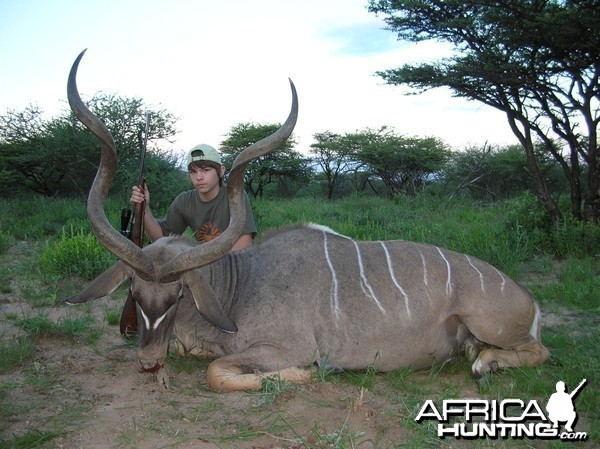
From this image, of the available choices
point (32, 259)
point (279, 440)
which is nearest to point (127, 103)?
point (32, 259)

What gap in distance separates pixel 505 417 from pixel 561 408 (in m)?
0.30

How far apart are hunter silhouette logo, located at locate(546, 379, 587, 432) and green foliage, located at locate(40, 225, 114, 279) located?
14.0 ft

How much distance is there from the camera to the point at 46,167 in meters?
12.4

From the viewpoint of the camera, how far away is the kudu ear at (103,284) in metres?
3.06

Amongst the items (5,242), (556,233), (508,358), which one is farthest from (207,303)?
(5,242)

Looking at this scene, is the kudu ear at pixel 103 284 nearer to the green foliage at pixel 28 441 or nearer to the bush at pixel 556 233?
the green foliage at pixel 28 441

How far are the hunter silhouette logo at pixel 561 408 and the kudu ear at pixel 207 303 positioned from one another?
166 cm

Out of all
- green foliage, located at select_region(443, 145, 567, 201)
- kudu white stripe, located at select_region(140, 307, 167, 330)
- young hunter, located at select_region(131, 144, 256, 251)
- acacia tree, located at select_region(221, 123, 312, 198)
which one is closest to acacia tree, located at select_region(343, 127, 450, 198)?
green foliage, located at select_region(443, 145, 567, 201)

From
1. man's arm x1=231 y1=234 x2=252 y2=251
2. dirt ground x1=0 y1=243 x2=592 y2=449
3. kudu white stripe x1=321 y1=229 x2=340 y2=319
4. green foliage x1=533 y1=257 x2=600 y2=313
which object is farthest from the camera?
green foliage x1=533 y1=257 x2=600 y2=313

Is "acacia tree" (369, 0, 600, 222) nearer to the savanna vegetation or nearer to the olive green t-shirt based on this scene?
the savanna vegetation

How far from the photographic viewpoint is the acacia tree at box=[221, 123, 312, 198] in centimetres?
2178

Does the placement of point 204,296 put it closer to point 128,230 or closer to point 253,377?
point 253,377

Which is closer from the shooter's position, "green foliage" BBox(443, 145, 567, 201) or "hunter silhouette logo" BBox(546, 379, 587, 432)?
"hunter silhouette logo" BBox(546, 379, 587, 432)

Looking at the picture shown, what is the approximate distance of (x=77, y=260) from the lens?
5.71m
